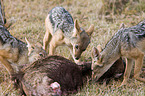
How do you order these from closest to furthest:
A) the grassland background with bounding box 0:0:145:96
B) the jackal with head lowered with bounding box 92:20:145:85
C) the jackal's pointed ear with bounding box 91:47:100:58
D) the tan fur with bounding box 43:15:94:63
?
the jackal's pointed ear with bounding box 91:47:100:58
the jackal with head lowered with bounding box 92:20:145:85
the tan fur with bounding box 43:15:94:63
the grassland background with bounding box 0:0:145:96

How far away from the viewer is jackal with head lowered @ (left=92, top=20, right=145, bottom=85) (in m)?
4.55

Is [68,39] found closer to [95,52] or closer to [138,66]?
[95,52]

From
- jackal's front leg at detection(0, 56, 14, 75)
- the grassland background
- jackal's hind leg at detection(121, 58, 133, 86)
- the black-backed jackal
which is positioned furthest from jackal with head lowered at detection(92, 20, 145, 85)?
jackal's front leg at detection(0, 56, 14, 75)

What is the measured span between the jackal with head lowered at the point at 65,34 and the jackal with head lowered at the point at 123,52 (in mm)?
767

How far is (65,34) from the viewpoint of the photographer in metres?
5.84

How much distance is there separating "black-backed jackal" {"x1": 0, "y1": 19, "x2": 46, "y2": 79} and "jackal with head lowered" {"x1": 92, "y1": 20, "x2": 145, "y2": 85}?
4.36ft

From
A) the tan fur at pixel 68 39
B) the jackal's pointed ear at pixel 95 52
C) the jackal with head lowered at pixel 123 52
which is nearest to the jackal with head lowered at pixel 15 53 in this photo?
the tan fur at pixel 68 39

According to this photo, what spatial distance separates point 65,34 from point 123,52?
1932 millimetres

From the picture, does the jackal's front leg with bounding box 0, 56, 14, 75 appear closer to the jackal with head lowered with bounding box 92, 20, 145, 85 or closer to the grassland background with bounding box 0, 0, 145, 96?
the grassland background with bounding box 0, 0, 145, 96

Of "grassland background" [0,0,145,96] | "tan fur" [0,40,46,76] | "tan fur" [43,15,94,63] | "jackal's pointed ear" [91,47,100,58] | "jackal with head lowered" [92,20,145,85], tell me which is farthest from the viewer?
"grassland background" [0,0,145,96]

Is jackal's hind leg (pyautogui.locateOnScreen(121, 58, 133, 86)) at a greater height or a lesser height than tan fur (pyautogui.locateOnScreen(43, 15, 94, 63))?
lesser

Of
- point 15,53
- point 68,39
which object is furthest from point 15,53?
point 68,39

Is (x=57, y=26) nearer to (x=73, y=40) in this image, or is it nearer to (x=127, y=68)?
(x=73, y=40)

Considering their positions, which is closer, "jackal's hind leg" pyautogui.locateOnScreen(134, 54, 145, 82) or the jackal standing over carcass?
"jackal's hind leg" pyautogui.locateOnScreen(134, 54, 145, 82)
